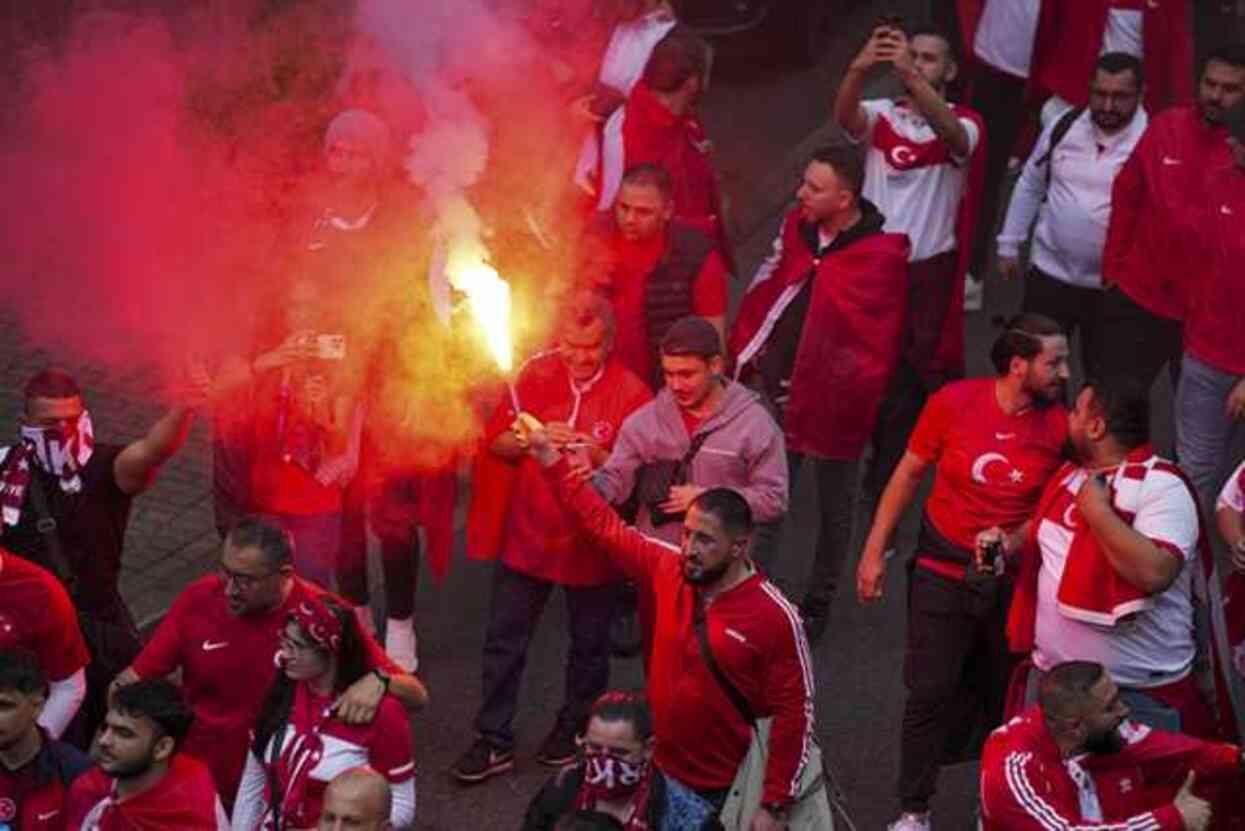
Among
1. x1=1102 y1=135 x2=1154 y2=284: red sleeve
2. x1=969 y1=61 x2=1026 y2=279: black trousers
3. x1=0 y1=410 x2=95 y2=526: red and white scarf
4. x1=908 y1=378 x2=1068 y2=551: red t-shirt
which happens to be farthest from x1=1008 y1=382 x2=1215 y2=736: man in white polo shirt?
x1=969 y1=61 x2=1026 y2=279: black trousers

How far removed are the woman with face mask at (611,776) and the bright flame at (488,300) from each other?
181 cm

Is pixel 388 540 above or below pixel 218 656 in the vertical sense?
below

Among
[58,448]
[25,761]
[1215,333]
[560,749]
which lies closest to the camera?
[25,761]

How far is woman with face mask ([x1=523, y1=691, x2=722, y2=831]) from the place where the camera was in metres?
6.68

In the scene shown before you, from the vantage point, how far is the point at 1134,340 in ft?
33.8

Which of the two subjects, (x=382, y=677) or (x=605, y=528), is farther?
→ (x=605, y=528)

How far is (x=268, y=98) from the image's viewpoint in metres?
11.9

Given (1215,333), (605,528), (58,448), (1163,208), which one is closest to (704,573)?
(605,528)

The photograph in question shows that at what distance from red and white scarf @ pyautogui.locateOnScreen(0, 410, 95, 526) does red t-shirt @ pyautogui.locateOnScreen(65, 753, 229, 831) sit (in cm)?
127

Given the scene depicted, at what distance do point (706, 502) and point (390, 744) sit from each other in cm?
112

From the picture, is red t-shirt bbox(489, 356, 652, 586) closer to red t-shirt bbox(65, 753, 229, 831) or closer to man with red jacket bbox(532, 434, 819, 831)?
man with red jacket bbox(532, 434, 819, 831)

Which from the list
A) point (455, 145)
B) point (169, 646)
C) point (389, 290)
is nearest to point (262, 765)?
point (169, 646)

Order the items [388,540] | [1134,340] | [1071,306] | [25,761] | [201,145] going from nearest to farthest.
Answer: [25,761] → [388,540] → [1134,340] → [1071,306] → [201,145]

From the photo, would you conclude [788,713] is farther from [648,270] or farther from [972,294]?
[972,294]
